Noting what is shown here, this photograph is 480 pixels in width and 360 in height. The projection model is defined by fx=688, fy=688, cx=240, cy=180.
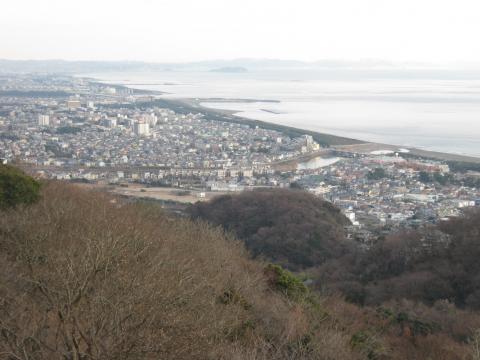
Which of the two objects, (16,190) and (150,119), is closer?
(16,190)

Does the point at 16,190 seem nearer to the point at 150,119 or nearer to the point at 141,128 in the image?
the point at 141,128

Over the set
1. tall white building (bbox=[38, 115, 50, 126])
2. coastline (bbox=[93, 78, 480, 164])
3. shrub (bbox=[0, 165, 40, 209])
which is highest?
shrub (bbox=[0, 165, 40, 209])

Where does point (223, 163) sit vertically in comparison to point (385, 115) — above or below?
below

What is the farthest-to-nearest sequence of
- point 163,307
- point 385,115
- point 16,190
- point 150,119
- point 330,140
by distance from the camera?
point 385,115 → point 150,119 → point 330,140 → point 16,190 → point 163,307

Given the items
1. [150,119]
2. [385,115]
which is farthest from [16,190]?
[385,115]

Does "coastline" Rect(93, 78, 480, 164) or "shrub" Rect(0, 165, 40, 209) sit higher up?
"shrub" Rect(0, 165, 40, 209)

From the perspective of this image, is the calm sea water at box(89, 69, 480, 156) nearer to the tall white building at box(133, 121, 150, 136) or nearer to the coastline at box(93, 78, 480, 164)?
the coastline at box(93, 78, 480, 164)

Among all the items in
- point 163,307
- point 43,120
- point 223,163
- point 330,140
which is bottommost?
point 43,120

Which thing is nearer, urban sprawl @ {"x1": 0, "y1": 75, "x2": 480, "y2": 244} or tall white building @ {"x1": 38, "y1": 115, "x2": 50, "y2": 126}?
urban sprawl @ {"x1": 0, "y1": 75, "x2": 480, "y2": 244}

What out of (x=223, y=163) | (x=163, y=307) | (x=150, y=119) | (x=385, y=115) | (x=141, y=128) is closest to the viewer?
(x=163, y=307)

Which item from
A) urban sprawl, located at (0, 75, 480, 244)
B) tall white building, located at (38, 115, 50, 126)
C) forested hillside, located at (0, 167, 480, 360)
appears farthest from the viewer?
tall white building, located at (38, 115, 50, 126)

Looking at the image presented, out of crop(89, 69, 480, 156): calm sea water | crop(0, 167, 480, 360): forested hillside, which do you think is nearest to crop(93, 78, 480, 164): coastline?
crop(89, 69, 480, 156): calm sea water
